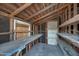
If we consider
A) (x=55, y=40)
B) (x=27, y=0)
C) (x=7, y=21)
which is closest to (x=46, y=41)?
(x=55, y=40)

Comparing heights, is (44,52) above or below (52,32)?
below

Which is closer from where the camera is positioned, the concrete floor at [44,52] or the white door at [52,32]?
the concrete floor at [44,52]

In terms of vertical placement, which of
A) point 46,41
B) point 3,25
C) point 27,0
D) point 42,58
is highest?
point 27,0

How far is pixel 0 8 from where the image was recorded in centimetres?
214

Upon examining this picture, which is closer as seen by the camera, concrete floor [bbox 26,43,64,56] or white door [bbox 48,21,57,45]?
concrete floor [bbox 26,43,64,56]

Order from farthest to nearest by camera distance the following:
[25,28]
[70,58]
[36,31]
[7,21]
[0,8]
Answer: [36,31] < [25,28] < [7,21] < [0,8] < [70,58]

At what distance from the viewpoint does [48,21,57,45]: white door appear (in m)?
6.57

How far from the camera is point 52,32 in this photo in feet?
21.7

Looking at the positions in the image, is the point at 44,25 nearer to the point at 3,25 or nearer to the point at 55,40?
the point at 55,40

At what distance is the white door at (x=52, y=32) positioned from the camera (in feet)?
21.6

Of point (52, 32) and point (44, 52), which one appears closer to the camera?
point (44, 52)

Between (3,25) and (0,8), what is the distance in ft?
1.35

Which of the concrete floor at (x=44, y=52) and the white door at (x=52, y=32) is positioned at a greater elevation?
the white door at (x=52, y=32)

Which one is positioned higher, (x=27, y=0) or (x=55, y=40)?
(x=27, y=0)
